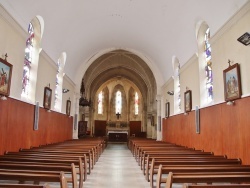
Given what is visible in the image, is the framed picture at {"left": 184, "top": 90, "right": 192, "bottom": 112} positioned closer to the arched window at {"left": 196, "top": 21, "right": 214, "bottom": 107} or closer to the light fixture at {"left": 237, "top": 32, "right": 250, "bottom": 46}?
the arched window at {"left": 196, "top": 21, "right": 214, "bottom": 107}

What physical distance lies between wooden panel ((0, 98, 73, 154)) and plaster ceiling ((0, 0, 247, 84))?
2.38m

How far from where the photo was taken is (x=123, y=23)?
1127 cm

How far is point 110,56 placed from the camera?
19547mm

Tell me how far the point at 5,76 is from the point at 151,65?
10545 mm

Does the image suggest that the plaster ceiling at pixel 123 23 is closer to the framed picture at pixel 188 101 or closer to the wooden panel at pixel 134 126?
the framed picture at pixel 188 101

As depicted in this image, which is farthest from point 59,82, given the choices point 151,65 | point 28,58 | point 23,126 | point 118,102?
point 118,102

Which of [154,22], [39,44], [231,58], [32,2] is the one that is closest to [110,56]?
[154,22]

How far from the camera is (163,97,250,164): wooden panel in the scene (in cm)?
560

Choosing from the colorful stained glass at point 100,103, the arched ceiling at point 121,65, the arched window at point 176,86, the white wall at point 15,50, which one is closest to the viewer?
the white wall at point 15,50

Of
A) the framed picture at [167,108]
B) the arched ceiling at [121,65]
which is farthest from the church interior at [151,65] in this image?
the arched ceiling at [121,65]

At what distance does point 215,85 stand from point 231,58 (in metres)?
1.25

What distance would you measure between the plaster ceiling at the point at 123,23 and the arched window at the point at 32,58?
0.79 feet

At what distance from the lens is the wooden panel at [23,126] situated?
6.48 m

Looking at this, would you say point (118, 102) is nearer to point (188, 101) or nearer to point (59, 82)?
point (59, 82)
